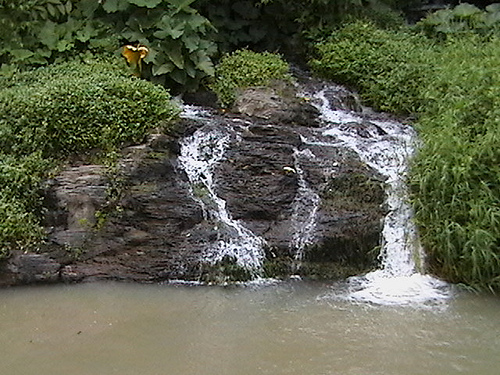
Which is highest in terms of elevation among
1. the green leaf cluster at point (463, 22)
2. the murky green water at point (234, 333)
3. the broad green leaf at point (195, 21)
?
the green leaf cluster at point (463, 22)

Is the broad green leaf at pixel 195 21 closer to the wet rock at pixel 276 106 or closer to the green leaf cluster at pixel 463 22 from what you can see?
the wet rock at pixel 276 106

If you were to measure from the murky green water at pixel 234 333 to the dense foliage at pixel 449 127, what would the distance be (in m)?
0.44

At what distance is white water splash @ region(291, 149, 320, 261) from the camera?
18.6 ft

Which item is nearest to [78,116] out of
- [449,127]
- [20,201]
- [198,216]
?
[20,201]

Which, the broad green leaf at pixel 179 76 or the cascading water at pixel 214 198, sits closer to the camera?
the cascading water at pixel 214 198

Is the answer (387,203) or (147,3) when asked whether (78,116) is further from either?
(387,203)

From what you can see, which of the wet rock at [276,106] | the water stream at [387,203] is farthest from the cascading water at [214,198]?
the wet rock at [276,106]

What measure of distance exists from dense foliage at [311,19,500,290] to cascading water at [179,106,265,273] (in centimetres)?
157

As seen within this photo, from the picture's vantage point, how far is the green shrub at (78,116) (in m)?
6.06

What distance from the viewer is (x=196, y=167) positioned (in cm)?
624

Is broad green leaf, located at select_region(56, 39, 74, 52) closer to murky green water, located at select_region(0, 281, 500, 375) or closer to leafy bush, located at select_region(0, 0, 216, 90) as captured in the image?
leafy bush, located at select_region(0, 0, 216, 90)

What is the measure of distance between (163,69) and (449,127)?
3491 millimetres

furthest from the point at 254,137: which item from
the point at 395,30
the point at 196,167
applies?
the point at 395,30

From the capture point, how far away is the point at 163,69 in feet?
24.9
